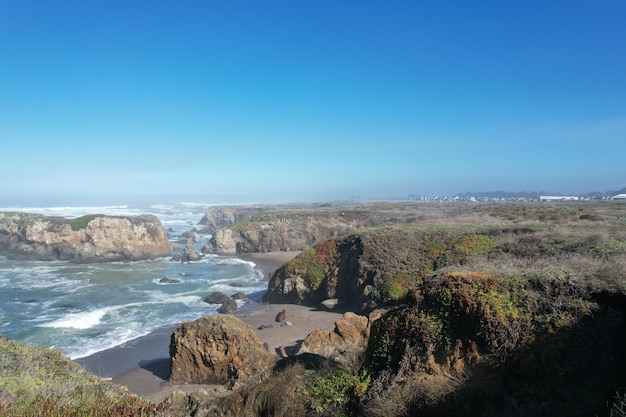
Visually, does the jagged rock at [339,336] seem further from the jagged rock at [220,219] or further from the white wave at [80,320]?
the jagged rock at [220,219]

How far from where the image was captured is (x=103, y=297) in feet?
99.0

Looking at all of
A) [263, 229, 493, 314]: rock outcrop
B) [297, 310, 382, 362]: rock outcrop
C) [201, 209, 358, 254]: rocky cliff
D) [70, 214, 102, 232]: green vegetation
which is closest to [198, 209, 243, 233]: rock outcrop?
[201, 209, 358, 254]: rocky cliff

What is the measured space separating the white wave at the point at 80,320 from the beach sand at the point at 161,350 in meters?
5.11

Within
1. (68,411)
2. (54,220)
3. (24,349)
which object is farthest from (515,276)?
(54,220)

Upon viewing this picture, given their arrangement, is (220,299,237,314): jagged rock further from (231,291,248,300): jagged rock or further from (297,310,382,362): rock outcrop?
(297,310,382,362): rock outcrop

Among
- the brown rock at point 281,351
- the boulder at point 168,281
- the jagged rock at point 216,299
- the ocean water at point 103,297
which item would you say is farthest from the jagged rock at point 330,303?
the boulder at point 168,281

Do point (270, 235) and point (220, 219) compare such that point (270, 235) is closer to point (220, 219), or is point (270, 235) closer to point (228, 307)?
point (228, 307)

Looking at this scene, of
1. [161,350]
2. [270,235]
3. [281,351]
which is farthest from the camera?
[270,235]

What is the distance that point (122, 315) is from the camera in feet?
83.9

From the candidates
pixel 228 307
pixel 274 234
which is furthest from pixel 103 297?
pixel 274 234

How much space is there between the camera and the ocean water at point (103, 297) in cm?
2189

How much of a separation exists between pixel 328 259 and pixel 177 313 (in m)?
11.5

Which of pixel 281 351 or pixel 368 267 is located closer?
pixel 281 351

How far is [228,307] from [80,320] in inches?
368
